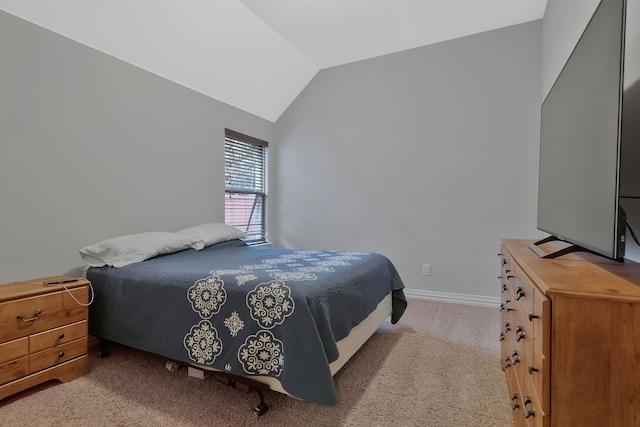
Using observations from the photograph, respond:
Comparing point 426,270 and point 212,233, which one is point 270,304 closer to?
point 212,233

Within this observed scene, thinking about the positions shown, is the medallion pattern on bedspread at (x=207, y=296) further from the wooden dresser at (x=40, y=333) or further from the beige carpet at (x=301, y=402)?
Result: the wooden dresser at (x=40, y=333)

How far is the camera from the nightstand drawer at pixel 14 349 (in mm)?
1594

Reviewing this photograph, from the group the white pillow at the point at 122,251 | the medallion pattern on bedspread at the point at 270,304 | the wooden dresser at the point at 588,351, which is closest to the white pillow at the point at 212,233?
the white pillow at the point at 122,251

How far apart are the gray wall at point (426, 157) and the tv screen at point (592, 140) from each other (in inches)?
68.9

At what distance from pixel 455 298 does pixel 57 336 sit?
3354mm

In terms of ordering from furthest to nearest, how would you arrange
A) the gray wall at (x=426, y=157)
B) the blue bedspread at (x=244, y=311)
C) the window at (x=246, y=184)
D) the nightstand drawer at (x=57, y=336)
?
the window at (x=246, y=184)
the gray wall at (x=426, y=157)
the nightstand drawer at (x=57, y=336)
the blue bedspread at (x=244, y=311)

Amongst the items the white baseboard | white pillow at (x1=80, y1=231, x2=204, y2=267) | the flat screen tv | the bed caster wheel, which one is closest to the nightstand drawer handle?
white pillow at (x1=80, y1=231, x2=204, y2=267)

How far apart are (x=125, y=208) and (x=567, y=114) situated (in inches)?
117

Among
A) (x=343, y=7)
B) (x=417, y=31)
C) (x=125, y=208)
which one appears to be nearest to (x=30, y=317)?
(x=125, y=208)

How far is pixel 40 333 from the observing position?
174 cm

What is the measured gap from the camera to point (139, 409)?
1.61m

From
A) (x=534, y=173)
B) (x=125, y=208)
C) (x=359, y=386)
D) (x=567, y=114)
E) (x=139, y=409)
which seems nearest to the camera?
(x=567, y=114)

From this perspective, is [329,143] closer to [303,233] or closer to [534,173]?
[303,233]

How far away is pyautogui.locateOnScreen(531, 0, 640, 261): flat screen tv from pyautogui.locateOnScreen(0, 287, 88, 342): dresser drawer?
2495 mm
